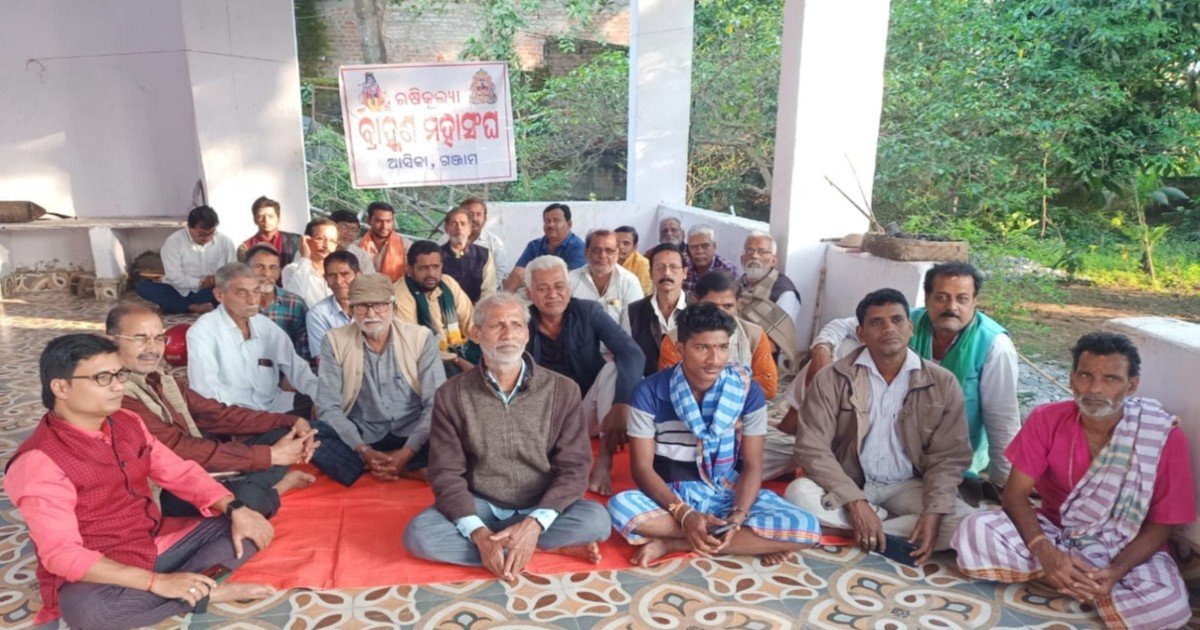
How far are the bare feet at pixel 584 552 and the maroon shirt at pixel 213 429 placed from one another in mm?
1273

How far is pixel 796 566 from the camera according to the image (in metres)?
2.92

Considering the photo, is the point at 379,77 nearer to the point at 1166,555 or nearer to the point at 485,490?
the point at 485,490

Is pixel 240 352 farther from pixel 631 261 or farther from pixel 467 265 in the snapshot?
pixel 631 261

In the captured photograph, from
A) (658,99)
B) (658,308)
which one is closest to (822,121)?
(658,308)

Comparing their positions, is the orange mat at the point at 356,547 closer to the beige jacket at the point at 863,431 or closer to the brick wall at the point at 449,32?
the beige jacket at the point at 863,431

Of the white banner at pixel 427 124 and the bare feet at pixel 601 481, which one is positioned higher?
the white banner at pixel 427 124

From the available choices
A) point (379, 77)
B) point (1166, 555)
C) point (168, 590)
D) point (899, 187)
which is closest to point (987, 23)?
point (899, 187)

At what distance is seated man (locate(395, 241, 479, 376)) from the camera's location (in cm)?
452

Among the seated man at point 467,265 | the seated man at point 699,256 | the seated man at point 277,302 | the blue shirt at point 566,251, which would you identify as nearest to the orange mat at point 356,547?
the seated man at point 277,302

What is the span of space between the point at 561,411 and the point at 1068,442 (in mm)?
1784

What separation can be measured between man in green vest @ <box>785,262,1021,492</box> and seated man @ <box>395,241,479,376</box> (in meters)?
2.43

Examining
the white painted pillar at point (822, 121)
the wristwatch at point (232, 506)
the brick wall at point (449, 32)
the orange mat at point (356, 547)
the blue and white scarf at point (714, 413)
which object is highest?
the brick wall at point (449, 32)

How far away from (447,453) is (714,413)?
1010 millimetres

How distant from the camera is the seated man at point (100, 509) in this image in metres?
2.28
